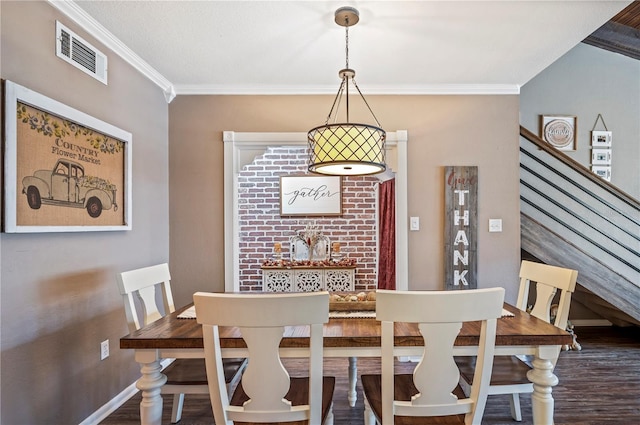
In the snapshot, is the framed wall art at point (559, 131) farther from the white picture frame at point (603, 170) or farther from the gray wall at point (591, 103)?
the white picture frame at point (603, 170)

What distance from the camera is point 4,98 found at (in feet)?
4.68

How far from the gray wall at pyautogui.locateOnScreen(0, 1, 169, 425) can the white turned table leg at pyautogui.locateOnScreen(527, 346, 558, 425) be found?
229cm

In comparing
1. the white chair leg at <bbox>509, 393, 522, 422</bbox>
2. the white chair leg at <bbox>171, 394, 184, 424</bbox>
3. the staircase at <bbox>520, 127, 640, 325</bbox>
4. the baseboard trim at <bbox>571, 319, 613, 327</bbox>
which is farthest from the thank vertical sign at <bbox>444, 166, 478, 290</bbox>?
the white chair leg at <bbox>171, 394, 184, 424</bbox>

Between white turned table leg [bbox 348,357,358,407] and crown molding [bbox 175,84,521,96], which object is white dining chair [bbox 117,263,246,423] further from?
crown molding [bbox 175,84,521,96]

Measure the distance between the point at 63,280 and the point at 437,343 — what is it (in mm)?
1876

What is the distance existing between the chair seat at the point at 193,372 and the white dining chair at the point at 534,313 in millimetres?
1166

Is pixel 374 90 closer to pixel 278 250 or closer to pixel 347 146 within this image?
pixel 347 146

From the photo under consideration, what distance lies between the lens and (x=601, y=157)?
12.0 ft

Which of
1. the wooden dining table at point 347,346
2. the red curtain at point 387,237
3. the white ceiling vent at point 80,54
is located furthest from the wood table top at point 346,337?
the red curtain at point 387,237

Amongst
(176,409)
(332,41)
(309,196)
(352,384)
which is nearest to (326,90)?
(332,41)

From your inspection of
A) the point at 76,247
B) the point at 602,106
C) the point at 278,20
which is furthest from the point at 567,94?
the point at 76,247

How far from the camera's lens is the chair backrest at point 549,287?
1663 mm

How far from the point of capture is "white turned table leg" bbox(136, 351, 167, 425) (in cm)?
138

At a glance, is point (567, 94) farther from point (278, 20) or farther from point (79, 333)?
point (79, 333)
